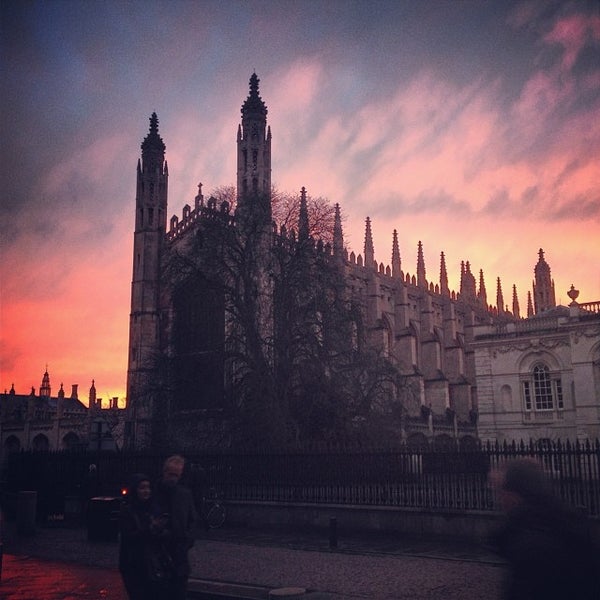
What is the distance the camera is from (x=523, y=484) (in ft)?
13.6

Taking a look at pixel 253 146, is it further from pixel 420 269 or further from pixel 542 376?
pixel 420 269

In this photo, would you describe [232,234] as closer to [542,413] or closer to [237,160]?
[237,160]

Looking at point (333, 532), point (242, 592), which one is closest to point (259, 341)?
point (333, 532)

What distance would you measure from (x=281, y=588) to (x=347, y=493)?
6.98 metres

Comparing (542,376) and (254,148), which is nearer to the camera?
(542,376)

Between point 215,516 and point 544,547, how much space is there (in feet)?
47.1

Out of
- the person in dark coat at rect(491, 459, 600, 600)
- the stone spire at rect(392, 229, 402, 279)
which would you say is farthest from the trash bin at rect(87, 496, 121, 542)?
the stone spire at rect(392, 229, 402, 279)

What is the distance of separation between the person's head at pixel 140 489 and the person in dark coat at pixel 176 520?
0.11 metres

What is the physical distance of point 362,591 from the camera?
9320 millimetres

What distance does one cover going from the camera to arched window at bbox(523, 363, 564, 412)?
3609 cm

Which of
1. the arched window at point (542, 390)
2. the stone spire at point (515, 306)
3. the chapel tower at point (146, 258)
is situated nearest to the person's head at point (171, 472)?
the arched window at point (542, 390)

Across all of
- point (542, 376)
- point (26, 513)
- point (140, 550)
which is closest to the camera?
point (140, 550)

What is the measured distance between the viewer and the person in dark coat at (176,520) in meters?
5.68

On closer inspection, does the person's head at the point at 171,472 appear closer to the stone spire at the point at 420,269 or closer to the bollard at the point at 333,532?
the bollard at the point at 333,532
